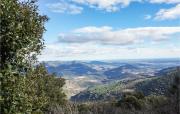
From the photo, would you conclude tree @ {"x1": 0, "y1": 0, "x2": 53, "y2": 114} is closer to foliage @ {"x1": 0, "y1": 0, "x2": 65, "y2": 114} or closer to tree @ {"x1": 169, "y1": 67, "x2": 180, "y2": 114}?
foliage @ {"x1": 0, "y1": 0, "x2": 65, "y2": 114}

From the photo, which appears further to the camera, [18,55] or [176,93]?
[176,93]

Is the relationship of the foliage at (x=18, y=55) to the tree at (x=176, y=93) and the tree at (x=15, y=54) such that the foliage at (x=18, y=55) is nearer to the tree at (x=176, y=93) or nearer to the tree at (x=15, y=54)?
the tree at (x=15, y=54)

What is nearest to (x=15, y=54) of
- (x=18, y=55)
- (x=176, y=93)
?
(x=18, y=55)

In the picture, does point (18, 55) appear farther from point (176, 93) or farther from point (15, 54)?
point (176, 93)

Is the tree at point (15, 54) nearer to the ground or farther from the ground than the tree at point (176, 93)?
farther from the ground

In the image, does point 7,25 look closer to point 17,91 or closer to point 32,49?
point 32,49

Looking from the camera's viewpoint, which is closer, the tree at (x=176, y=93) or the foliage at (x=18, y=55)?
the foliage at (x=18, y=55)

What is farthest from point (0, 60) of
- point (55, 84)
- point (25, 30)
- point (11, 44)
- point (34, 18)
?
point (55, 84)

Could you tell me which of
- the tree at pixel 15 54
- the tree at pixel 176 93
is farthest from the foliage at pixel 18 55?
the tree at pixel 176 93

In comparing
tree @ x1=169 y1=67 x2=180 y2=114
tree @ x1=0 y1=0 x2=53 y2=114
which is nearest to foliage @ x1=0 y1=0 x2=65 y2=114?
tree @ x1=0 y1=0 x2=53 y2=114

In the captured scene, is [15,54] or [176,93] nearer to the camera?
[15,54]

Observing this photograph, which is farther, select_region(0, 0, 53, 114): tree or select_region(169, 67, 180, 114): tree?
select_region(169, 67, 180, 114): tree

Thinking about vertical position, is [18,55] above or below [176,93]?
above

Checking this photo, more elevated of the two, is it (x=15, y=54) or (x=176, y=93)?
(x=15, y=54)
